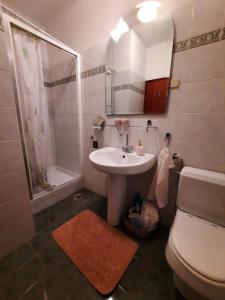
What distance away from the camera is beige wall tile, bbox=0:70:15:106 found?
952 millimetres

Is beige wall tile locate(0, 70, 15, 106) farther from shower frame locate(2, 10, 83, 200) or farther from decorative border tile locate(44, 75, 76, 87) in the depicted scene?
decorative border tile locate(44, 75, 76, 87)

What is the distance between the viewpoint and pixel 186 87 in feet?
3.60

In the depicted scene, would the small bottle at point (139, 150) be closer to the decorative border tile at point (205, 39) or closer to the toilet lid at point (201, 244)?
the toilet lid at point (201, 244)

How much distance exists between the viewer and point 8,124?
3.33 feet

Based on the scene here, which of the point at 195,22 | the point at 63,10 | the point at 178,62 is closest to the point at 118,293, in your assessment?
the point at 178,62

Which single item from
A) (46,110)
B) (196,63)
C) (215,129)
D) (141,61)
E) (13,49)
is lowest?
(215,129)

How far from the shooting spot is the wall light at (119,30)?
132cm

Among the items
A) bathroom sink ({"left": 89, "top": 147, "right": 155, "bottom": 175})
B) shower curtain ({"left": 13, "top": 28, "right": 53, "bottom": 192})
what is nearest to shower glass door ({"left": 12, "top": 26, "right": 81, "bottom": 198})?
shower curtain ({"left": 13, "top": 28, "right": 53, "bottom": 192})

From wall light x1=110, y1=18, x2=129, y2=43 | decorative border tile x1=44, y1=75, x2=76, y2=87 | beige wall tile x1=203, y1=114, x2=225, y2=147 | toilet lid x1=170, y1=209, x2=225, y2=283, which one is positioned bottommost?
toilet lid x1=170, y1=209, x2=225, y2=283

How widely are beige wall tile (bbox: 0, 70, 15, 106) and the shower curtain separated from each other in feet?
1.70

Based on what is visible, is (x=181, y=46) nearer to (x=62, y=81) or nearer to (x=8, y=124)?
(x=8, y=124)

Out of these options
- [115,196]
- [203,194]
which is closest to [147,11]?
[203,194]

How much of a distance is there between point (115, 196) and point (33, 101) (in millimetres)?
1401

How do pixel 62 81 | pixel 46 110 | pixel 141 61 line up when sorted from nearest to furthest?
pixel 141 61 < pixel 46 110 < pixel 62 81
